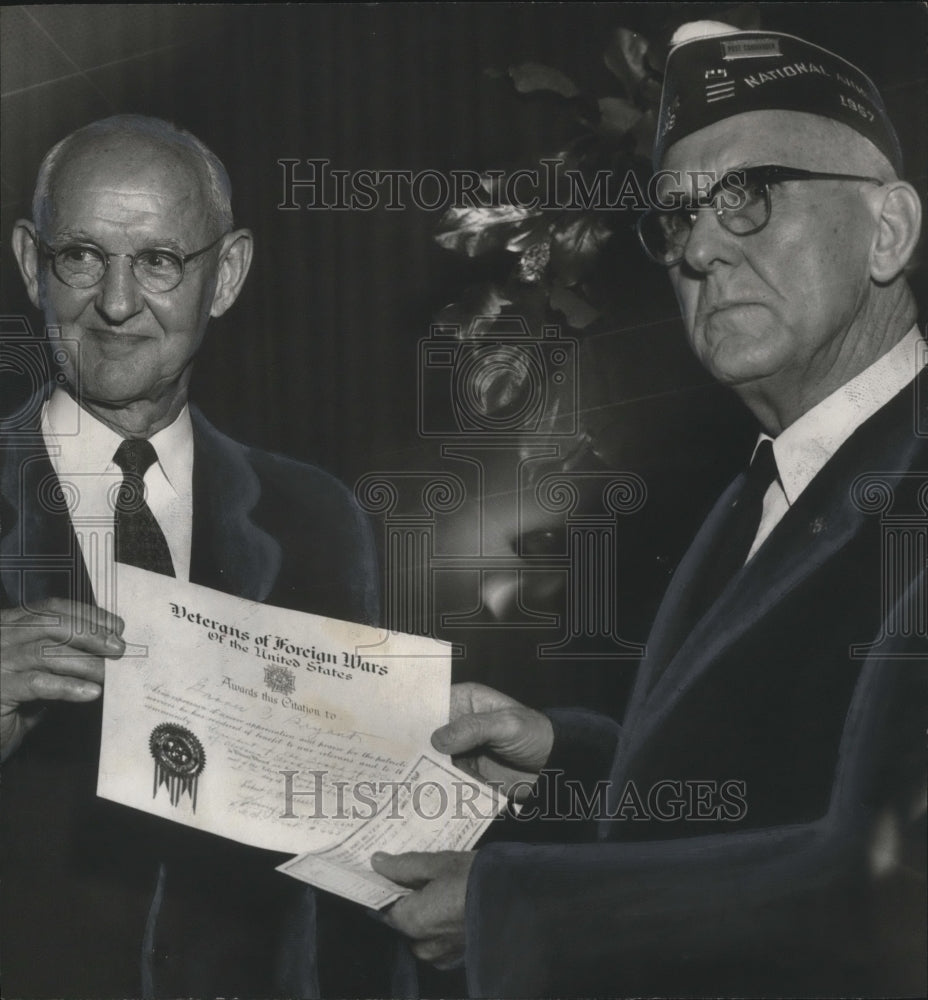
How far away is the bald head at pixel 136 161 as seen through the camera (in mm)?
3340

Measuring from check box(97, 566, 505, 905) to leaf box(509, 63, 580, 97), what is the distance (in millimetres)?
1446

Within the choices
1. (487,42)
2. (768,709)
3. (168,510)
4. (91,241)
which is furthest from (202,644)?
(487,42)

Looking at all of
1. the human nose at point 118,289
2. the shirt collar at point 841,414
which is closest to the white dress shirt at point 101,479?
the human nose at point 118,289

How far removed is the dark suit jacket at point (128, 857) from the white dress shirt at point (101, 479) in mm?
36

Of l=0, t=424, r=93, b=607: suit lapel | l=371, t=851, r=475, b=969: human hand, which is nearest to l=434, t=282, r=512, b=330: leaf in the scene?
l=0, t=424, r=93, b=607: suit lapel

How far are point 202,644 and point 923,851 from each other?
6.00ft

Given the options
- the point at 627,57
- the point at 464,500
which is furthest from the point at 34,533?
the point at 627,57

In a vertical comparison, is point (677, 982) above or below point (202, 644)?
below

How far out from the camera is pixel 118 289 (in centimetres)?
330

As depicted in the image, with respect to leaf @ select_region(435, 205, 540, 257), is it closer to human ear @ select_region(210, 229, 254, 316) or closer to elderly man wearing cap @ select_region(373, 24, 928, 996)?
elderly man wearing cap @ select_region(373, 24, 928, 996)

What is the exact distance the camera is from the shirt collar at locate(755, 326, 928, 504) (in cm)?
324

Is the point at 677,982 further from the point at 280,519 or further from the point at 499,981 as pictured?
the point at 280,519

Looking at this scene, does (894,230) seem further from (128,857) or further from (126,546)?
(128,857)

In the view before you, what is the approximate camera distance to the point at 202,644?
129 inches
